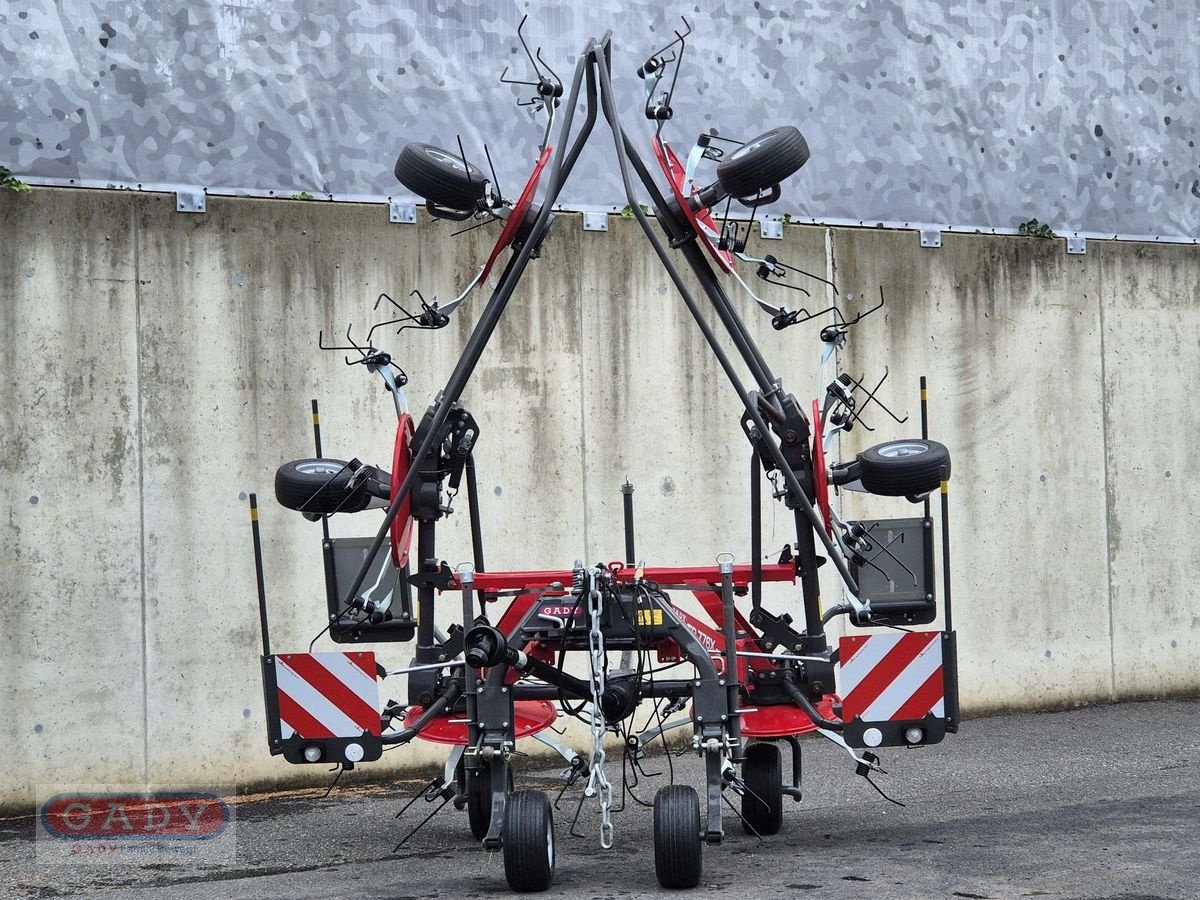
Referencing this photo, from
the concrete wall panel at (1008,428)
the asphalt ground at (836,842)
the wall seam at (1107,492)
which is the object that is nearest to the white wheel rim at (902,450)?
the asphalt ground at (836,842)

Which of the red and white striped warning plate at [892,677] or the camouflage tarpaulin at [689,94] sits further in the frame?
the camouflage tarpaulin at [689,94]

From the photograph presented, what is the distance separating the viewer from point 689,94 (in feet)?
31.4

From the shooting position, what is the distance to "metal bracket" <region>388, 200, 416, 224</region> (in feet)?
28.8

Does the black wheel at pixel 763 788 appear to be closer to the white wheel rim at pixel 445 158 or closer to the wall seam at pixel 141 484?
the white wheel rim at pixel 445 158

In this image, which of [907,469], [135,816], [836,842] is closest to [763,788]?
[836,842]

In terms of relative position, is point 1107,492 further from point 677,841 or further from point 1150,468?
point 677,841

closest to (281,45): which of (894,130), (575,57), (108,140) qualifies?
(108,140)

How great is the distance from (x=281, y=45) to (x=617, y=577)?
14.3 feet

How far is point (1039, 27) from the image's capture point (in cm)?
1044

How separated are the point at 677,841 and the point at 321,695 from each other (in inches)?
63.6

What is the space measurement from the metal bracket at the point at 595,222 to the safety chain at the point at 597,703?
3.58 m

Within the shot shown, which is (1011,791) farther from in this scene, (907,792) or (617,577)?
(617,577)

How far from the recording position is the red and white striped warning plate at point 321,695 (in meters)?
6.13

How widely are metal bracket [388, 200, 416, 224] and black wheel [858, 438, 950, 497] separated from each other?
11.8ft
